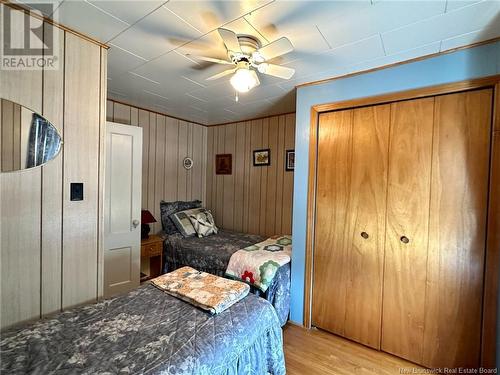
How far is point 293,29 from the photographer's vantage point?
1471 millimetres

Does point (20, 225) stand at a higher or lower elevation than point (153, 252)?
higher

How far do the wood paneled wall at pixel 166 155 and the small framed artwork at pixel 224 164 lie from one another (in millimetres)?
306

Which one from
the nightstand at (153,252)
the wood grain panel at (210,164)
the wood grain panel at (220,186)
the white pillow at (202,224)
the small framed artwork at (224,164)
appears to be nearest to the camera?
the nightstand at (153,252)

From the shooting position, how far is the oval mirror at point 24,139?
1.35 metres

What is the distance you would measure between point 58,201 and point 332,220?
2.17m

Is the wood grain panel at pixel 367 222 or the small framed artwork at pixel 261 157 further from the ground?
the small framed artwork at pixel 261 157

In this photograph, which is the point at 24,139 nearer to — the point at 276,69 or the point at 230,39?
the point at 230,39

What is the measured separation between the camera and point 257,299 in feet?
5.33

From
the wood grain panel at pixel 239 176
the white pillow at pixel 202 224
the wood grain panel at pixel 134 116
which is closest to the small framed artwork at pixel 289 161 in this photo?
the wood grain panel at pixel 239 176

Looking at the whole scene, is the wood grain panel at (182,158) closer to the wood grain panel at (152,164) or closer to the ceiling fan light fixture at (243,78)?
the wood grain panel at (152,164)

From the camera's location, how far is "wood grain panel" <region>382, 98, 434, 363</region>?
A: 1806 mm

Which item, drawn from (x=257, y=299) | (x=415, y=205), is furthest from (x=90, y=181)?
(x=415, y=205)

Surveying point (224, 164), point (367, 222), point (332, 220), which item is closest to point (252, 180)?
point (224, 164)

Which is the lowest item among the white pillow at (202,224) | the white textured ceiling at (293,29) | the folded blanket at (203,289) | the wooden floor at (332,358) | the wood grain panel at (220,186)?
the wooden floor at (332,358)
